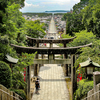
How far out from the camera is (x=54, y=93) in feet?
45.2

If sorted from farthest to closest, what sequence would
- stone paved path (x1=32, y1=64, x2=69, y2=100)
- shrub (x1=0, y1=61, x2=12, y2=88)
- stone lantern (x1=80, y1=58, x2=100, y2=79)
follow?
stone paved path (x1=32, y1=64, x2=69, y2=100) < stone lantern (x1=80, y1=58, x2=100, y2=79) < shrub (x1=0, y1=61, x2=12, y2=88)

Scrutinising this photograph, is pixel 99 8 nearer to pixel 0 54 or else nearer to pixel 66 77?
pixel 66 77

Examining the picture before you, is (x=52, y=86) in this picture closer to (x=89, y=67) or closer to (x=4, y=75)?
(x=89, y=67)

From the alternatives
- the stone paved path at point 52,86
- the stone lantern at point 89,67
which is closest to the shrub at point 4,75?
the stone lantern at point 89,67

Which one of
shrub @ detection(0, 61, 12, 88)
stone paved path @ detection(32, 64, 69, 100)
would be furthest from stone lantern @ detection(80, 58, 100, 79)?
stone paved path @ detection(32, 64, 69, 100)

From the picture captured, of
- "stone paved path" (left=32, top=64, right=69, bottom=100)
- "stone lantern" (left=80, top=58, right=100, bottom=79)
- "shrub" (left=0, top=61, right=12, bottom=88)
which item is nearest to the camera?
"shrub" (left=0, top=61, right=12, bottom=88)

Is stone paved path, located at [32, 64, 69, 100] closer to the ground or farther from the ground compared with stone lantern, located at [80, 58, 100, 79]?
closer to the ground

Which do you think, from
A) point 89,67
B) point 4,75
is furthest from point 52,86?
point 4,75

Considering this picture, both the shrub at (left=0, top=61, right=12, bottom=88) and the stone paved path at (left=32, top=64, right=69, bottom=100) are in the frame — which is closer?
the shrub at (left=0, top=61, right=12, bottom=88)

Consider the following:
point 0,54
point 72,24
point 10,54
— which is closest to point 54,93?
point 10,54

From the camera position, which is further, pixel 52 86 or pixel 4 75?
pixel 52 86

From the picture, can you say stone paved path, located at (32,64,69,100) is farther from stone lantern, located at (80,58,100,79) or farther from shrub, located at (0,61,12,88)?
shrub, located at (0,61,12,88)

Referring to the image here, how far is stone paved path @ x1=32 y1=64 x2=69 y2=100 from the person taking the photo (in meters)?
13.1

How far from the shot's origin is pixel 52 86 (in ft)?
50.6
